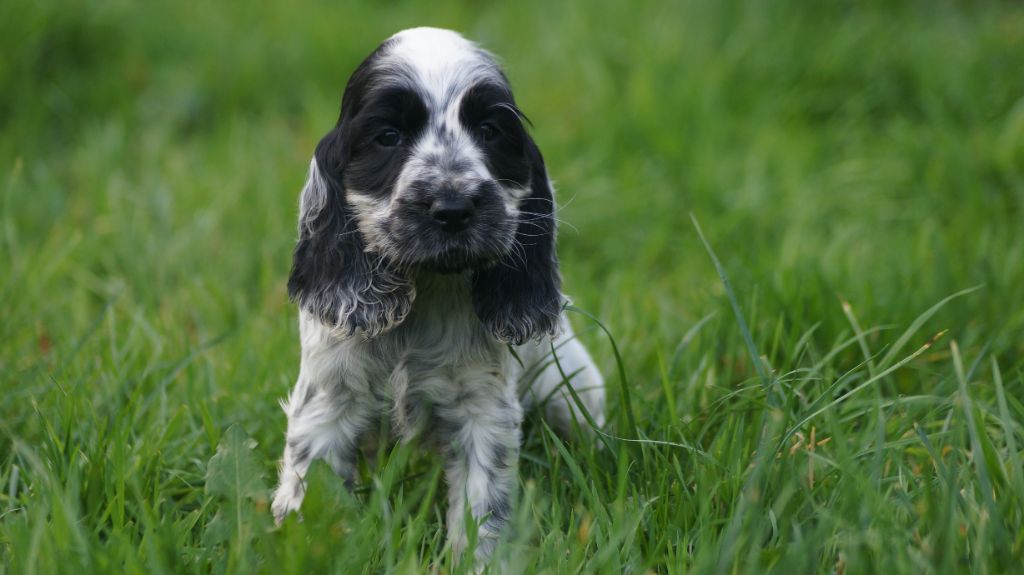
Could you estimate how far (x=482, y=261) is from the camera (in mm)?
2859

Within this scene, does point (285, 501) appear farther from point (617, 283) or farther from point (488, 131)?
point (617, 283)

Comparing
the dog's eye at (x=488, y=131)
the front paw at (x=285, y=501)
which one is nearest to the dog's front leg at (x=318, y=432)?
the front paw at (x=285, y=501)

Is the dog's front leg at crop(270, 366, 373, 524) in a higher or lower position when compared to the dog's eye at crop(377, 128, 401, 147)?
lower

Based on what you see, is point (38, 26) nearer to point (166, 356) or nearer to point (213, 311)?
point (213, 311)

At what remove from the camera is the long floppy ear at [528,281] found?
10.0 feet

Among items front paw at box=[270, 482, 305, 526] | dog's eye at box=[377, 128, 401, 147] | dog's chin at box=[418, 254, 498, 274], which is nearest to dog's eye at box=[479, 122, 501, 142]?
dog's eye at box=[377, 128, 401, 147]

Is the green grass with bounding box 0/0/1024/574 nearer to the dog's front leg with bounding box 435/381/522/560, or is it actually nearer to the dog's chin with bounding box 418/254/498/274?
the dog's front leg with bounding box 435/381/522/560

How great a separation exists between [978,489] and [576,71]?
177 inches

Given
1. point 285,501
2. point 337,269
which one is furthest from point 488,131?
point 285,501

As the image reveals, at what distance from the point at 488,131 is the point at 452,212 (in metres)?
0.40

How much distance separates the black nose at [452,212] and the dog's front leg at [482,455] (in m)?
0.57

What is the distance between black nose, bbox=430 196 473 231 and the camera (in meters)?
2.76

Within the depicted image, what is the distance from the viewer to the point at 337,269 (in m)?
3.04

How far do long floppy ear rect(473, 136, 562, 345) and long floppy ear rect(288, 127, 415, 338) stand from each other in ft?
0.77
